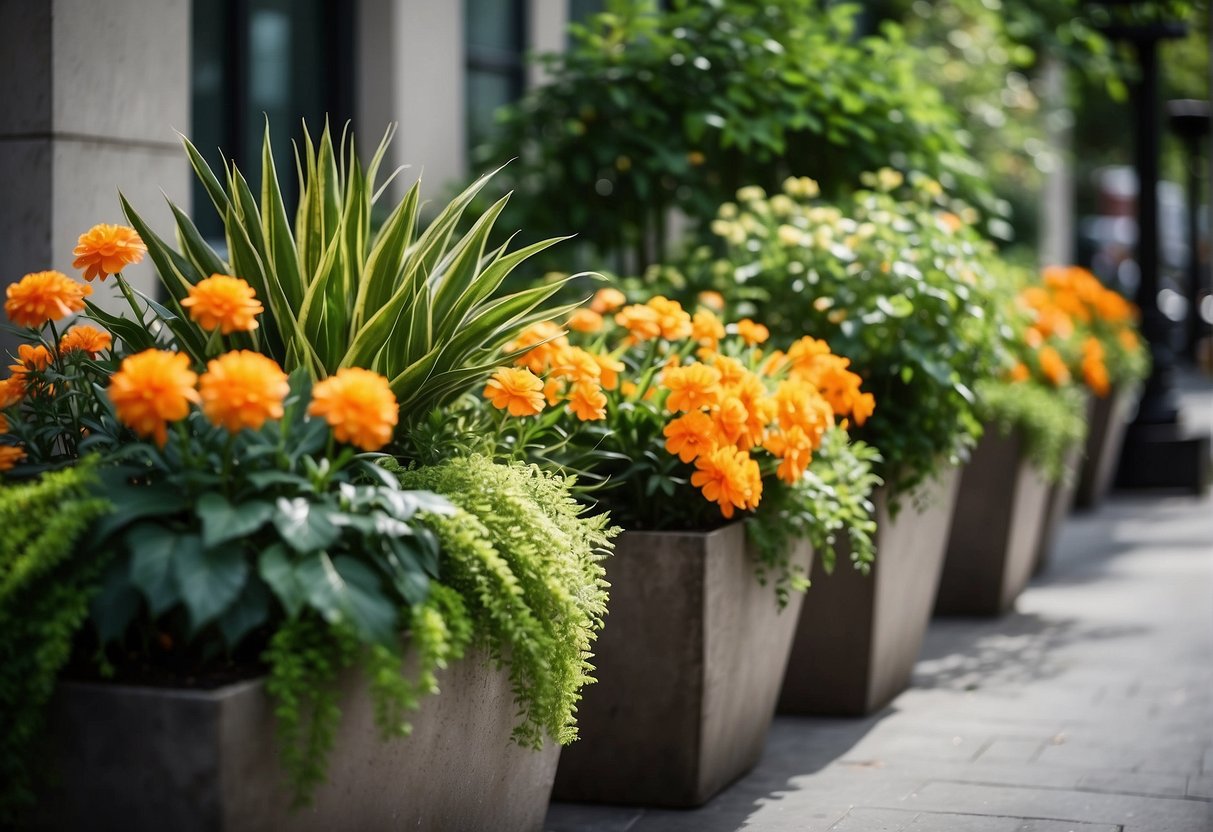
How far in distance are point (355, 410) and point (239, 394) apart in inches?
7.8

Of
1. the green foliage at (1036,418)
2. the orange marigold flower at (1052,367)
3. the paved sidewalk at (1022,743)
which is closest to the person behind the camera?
the paved sidewalk at (1022,743)

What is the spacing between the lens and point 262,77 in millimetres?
5996

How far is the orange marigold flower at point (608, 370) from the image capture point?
381cm

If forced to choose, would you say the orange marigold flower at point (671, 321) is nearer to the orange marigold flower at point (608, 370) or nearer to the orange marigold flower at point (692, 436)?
the orange marigold flower at point (608, 370)

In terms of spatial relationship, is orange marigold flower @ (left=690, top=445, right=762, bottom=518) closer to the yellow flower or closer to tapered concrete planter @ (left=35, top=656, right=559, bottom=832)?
tapered concrete planter @ (left=35, top=656, right=559, bottom=832)

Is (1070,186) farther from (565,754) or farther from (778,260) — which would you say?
(565,754)

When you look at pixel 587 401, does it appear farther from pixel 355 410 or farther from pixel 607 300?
pixel 355 410

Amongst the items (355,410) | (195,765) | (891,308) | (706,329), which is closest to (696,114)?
(891,308)

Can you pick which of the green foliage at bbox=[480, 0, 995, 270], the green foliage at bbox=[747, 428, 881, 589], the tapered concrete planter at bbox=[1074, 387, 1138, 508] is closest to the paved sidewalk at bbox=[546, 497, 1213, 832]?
the green foliage at bbox=[747, 428, 881, 589]

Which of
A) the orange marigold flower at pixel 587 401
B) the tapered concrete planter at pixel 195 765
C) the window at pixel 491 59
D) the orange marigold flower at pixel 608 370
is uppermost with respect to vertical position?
the window at pixel 491 59

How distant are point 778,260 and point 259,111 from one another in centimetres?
224

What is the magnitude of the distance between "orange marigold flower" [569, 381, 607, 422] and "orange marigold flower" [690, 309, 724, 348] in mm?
572

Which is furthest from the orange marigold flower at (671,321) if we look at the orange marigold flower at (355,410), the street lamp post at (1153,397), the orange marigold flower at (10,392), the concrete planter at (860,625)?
the street lamp post at (1153,397)

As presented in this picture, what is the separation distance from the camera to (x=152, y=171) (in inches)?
186
